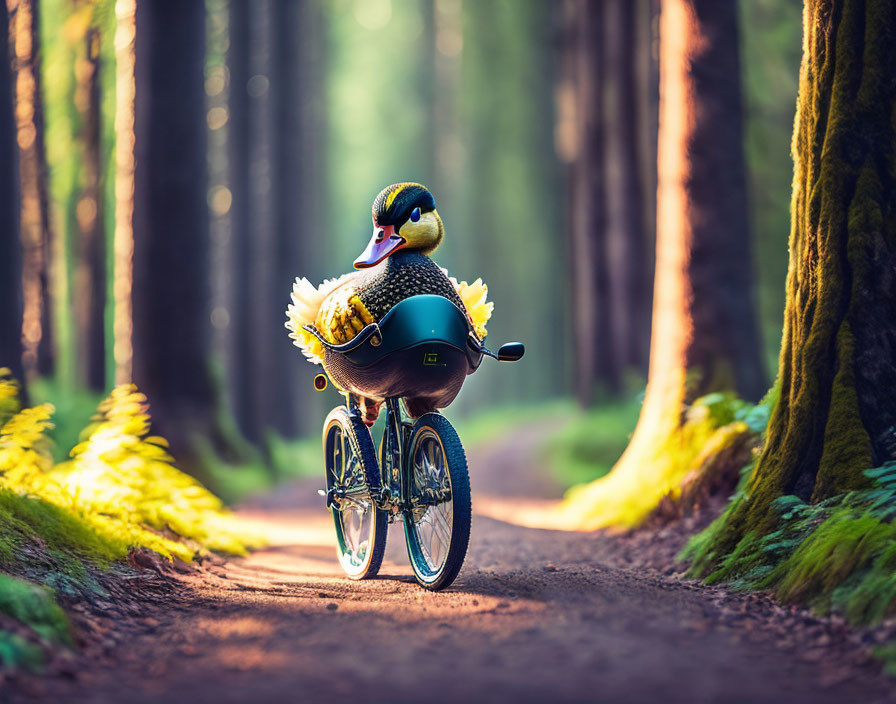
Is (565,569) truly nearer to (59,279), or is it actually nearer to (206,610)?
(206,610)

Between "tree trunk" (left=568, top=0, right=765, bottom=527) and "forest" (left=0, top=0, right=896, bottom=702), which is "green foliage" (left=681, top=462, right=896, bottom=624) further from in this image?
"tree trunk" (left=568, top=0, right=765, bottom=527)

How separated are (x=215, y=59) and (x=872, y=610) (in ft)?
65.6

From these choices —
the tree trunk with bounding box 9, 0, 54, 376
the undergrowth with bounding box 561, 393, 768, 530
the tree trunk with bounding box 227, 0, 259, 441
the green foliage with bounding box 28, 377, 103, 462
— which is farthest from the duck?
the tree trunk with bounding box 227, 0, 259, 441

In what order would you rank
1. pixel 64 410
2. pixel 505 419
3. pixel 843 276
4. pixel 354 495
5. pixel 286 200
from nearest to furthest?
1. pixel 843 276
2. pixel 354 495
3. pixel 64 410
4. pixel 286 200
5. pixel 505 419

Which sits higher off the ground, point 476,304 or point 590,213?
point 590,213

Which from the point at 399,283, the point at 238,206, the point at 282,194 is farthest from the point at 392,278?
the point at 282,194

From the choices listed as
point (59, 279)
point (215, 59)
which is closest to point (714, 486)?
point (215, 59)

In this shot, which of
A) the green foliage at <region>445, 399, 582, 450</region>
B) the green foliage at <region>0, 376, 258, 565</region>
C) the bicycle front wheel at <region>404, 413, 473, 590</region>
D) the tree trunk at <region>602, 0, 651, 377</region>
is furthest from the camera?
the green foliage at <region>445, 399, 582, 450</region>

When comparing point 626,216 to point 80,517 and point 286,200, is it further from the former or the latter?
point 80,517

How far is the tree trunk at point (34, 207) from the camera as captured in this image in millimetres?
14430

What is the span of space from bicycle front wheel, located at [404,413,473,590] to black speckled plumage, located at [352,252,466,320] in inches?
28.5

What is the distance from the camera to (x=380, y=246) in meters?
5.64

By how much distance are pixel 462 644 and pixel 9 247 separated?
9.59m

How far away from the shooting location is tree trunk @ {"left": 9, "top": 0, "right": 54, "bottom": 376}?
14430mm
